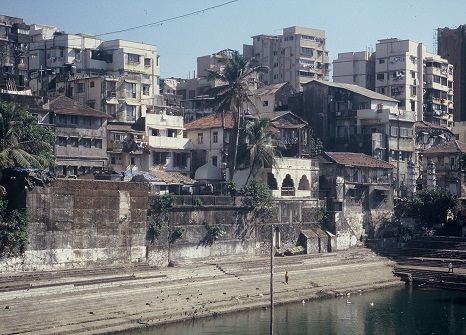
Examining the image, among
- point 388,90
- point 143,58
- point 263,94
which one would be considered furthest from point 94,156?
point 388,90

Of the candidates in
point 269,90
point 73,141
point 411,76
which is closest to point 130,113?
point 73,141

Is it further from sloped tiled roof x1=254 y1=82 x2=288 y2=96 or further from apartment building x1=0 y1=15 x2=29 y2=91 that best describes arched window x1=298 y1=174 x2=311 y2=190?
apartment building x1=0 y1=15 x2=29 y2=91

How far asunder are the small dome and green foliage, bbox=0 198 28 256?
23289 mm

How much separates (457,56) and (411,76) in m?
13.3

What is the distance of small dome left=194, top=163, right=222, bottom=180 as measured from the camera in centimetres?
6788

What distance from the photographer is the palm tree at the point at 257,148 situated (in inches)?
2544

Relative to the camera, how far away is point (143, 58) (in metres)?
82.9

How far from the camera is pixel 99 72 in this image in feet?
266

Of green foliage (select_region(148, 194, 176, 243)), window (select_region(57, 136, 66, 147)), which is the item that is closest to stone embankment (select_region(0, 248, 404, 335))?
green foliage (select_region(148, 194, 176, 243))

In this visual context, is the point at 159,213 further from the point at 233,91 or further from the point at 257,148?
the point at 233,91

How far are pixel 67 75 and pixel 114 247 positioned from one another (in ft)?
87.0

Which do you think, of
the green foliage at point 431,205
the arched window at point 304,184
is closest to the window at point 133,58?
the arched window at point 304,184

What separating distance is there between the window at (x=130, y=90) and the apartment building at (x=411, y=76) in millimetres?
33707

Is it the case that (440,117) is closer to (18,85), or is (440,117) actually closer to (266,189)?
(266,189)
